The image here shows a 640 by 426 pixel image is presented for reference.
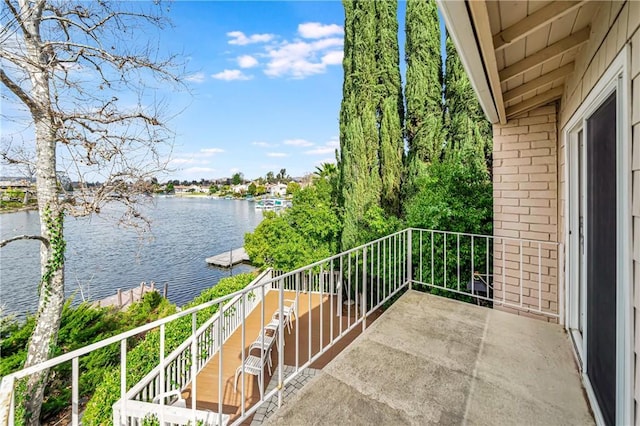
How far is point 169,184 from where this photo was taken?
24.6ft

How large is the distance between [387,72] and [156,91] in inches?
278

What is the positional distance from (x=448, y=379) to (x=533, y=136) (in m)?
2.91

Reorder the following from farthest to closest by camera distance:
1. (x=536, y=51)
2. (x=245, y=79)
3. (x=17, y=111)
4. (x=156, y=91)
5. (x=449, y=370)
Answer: (x=245, y=79), (x=156, y=91), (x=17, y=111), (x=449, y=370), (x=536, y=51)

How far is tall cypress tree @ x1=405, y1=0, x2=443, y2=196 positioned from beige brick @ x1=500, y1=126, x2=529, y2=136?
5.75 meters

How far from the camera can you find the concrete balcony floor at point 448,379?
1878 mm

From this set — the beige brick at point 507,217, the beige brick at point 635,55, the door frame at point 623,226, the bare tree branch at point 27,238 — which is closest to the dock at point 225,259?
the bare tree branch at point 27,238

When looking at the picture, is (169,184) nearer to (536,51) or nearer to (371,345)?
(371,345)

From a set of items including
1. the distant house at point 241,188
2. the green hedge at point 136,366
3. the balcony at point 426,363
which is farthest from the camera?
the distant house at point 241,188

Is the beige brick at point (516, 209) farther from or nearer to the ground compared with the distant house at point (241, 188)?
nearer to the ground

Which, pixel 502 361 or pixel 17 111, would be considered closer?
pixel 502 361

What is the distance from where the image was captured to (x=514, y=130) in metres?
3.57

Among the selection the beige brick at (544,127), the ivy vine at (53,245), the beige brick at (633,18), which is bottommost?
the ivy vine at (53,245)

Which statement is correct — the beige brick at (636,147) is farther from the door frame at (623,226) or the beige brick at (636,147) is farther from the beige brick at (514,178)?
the beige brick at (514,178)

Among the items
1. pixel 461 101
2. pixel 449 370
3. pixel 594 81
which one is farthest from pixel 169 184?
pixel 461 101
